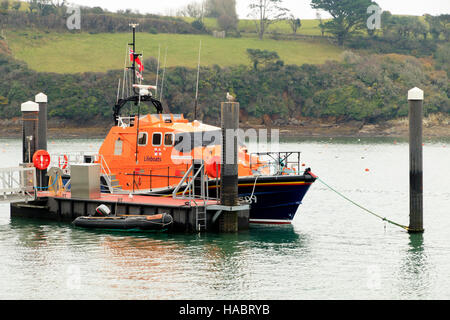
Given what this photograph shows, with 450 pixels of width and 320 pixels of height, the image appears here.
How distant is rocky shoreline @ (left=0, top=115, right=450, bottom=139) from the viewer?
8650 cm

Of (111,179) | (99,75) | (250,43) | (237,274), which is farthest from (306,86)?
(237,274)

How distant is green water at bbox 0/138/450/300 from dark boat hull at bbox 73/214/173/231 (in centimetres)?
29

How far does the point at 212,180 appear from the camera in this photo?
22453 millimetres

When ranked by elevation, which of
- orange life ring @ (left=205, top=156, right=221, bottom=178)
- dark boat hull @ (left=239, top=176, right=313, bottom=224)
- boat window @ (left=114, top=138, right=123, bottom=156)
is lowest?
dark boat hull @ (left=239, top=176, right=313, bottom=224)

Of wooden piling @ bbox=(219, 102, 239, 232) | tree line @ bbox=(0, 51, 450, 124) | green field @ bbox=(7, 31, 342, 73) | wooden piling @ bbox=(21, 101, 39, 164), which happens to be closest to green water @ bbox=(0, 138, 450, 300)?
wooden piling @ bbox=(219, 102, 239, 232)

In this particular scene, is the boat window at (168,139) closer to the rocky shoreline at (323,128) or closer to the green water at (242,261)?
the green water at (242,261)

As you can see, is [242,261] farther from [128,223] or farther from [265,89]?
[265,89]

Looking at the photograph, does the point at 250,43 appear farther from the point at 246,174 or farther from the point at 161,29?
the point at 246,174

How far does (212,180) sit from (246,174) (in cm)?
116
